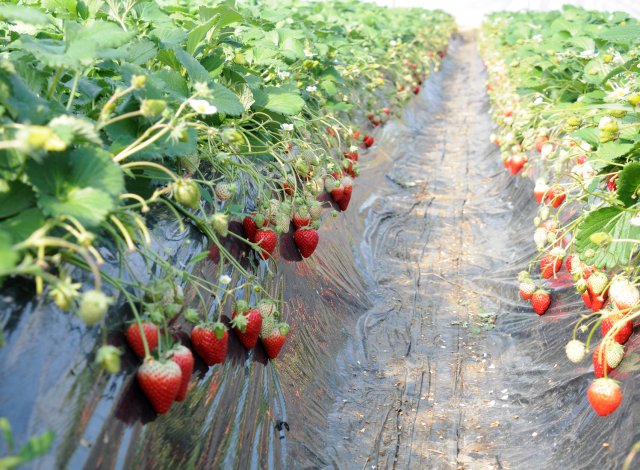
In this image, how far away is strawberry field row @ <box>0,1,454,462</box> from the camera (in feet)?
4.59

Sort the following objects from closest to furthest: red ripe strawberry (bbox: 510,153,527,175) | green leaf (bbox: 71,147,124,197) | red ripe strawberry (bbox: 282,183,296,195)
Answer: green leaf (bbox: 71,147,124,197)
red ripe strawberry (bbox: 282,183,296,195)
red ripe strawberry (bbox: 510,153,527,175)

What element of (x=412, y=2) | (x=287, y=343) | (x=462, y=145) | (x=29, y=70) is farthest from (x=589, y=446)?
(x=412, y=2)

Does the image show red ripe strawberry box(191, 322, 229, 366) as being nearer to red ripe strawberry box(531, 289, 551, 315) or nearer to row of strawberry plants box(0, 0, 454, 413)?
row of strawberry plants box(0, 0, 454, 413)

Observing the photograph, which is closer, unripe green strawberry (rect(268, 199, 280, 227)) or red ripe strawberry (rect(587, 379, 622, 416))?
red ripe strawberry (rect(587, 379, 622, 416))

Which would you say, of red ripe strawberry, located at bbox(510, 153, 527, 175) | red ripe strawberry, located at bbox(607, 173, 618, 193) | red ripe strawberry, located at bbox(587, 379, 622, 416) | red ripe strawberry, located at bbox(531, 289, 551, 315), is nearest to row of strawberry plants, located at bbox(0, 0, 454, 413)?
red ripe strawberry, located at bbox(587, 379, 622, 416)

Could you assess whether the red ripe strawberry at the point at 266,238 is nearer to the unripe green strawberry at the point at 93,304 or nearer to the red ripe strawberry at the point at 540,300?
the unripe green strawberry at the point at 93,304

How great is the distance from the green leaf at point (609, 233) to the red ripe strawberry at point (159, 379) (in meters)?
1.34

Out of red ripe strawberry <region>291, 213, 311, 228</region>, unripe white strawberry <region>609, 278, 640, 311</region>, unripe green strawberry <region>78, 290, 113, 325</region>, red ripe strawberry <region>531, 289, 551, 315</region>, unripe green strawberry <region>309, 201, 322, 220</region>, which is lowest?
red ripe strawberry <region>531, 289, 551, 315</region>

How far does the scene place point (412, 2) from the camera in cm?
3017

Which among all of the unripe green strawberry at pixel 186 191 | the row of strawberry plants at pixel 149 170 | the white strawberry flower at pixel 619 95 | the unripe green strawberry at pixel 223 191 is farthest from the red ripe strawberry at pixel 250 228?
the white strawberry flower at pixel 619 95

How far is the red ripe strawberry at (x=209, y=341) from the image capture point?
1773 millimetres

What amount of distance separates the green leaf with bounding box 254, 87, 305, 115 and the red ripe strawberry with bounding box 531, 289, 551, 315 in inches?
51.0

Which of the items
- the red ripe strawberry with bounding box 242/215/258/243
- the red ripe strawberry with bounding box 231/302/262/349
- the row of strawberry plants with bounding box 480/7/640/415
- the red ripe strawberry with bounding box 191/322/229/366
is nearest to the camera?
the red ripe strawberry with bounding box 191/322/229/366

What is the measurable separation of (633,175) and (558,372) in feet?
3.06
